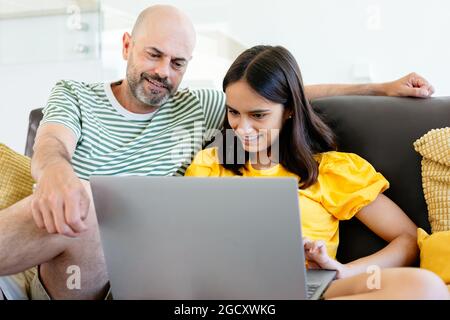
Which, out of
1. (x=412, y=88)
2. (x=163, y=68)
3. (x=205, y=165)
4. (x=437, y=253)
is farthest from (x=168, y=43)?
(x=437, y=253)

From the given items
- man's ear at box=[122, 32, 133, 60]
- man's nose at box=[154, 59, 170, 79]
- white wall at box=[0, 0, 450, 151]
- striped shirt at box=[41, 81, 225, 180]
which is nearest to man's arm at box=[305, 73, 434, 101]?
striped shirt at box=[41, 81, 225, 180]

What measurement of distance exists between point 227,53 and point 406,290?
6.63 feet

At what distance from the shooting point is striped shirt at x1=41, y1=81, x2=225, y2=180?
1.50 m

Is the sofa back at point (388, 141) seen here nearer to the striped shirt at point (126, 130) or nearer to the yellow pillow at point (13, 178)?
the striped shirt at point (126, 130)

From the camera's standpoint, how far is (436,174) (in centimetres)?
138

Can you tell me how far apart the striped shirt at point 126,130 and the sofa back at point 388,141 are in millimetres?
355

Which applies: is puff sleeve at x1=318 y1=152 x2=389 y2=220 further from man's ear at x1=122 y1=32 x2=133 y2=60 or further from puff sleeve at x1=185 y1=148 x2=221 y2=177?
man's ear at x1=122 y1=32 x2=133 y2=60

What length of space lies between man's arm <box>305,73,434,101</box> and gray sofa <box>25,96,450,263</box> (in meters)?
0.02

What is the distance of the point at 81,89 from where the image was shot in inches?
62.4

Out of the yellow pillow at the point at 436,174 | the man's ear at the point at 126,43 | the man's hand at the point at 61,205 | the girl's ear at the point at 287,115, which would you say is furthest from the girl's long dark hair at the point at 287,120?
the man's hand at the point at 61,205

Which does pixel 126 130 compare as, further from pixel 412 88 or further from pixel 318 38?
pixel 318 38

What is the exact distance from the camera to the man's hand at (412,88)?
1.52 m

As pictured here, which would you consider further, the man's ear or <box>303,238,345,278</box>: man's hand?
the man's ear

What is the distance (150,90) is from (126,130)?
0.40ft
